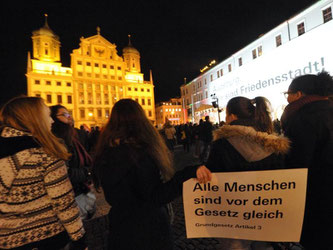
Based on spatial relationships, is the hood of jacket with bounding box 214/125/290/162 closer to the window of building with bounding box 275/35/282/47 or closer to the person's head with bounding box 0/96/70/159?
the person's head with bounding box 0/96/70/159

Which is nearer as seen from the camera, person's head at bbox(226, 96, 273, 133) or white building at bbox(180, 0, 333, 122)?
person's head at bbox(226, 96, 273, 133)

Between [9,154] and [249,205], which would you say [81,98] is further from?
[249,205]

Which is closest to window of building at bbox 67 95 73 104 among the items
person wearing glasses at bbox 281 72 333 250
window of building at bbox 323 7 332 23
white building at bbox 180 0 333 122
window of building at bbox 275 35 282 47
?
white building at bbox 180 0 333 122

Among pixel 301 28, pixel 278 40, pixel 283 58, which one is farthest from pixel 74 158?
pixel 278 40

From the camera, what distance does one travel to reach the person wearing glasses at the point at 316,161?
1496mm

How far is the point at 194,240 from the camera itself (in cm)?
271

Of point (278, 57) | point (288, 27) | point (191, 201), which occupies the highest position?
point (288, 27)

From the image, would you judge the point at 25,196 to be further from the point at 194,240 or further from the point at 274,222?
the point at 194,240

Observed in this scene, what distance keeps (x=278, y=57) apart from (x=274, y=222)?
1839 centimetres

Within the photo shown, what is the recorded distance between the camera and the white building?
42.3ft

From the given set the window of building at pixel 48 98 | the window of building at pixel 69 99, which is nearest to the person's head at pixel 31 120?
the window of building at pixel 69 99

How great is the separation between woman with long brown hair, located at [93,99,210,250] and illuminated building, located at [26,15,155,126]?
42957mm

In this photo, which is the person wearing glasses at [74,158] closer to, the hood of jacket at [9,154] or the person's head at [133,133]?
the hood of jacket at [9,154]

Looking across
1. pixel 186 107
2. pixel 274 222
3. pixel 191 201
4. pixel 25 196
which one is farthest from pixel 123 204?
pixel 186 107
